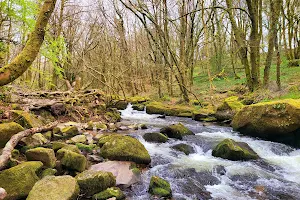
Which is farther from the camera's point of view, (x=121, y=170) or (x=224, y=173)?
(x=224, y=173)

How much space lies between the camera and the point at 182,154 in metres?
6.76

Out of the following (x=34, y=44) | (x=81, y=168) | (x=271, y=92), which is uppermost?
(x=34, y=44)

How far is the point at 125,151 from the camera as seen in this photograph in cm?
578

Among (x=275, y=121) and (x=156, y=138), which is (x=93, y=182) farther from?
(x=275, y=121)

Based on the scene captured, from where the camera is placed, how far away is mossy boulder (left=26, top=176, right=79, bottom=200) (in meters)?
3.53

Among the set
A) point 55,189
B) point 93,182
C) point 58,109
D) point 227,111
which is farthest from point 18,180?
point 227,111

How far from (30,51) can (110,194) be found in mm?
2798

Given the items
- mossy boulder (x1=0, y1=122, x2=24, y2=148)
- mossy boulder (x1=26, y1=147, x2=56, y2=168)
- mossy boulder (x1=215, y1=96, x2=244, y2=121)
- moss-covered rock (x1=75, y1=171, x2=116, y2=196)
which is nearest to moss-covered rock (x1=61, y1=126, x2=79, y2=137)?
mossy boulder (x1=0, y1=122, x2=24, y2=148)

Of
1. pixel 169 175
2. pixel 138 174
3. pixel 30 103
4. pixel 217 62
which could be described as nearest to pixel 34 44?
pixel 138 174

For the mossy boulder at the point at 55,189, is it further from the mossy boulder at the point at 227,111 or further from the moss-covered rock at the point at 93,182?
the mossy boulder at the point at 227,111

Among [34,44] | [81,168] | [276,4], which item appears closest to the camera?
[34,44]

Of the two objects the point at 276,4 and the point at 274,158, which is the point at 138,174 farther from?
the point at 276,4

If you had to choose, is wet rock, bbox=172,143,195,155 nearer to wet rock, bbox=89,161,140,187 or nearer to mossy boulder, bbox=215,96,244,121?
wet rock, bbox=89,161,140,187

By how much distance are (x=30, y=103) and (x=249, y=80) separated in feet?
39.4
